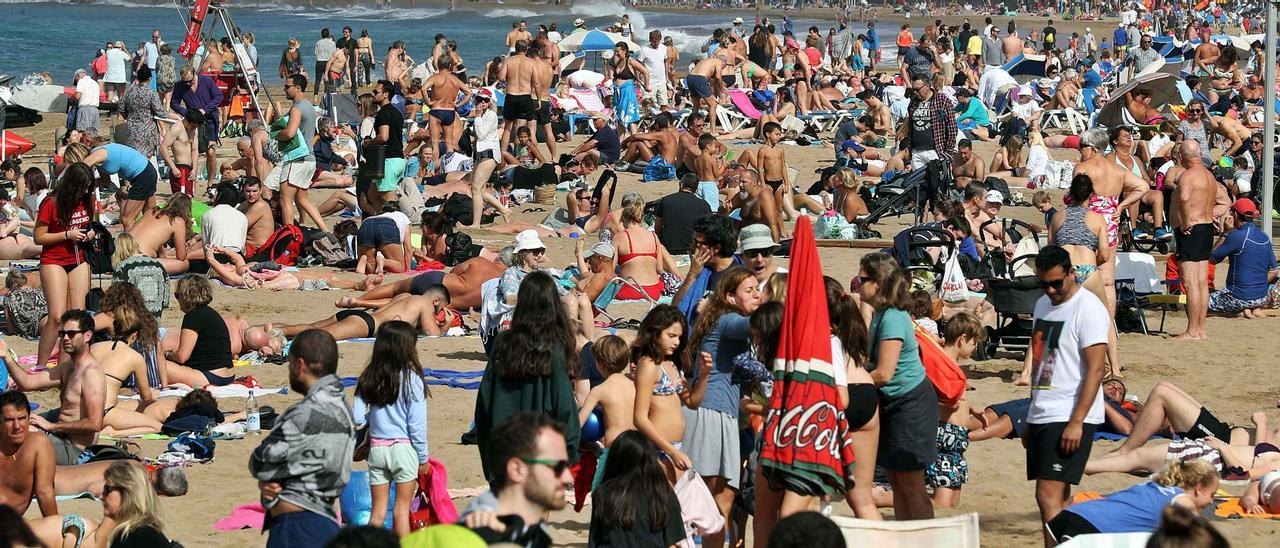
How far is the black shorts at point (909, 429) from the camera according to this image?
5.79 m

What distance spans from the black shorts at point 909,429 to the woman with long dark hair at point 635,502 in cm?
98

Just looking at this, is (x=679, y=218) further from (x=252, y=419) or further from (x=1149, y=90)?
(x=1149, y=90)

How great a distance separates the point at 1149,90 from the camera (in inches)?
762

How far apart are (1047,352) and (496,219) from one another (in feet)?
34.7

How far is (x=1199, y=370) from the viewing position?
9.87 meters

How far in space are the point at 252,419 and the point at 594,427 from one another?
99.0 inches

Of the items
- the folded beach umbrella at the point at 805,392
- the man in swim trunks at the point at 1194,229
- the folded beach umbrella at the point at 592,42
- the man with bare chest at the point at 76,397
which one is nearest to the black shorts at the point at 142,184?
the man with bare chest at the point at 76,397

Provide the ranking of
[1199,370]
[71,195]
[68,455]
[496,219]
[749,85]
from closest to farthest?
[68,455]
[71,195]
[1199,370]
[496,219]
[749,85]

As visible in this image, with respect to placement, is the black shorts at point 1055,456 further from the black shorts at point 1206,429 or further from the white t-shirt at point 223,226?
the white t-shirt at point 223,226

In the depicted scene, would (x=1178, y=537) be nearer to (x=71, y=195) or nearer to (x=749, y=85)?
(x=71, y=195)

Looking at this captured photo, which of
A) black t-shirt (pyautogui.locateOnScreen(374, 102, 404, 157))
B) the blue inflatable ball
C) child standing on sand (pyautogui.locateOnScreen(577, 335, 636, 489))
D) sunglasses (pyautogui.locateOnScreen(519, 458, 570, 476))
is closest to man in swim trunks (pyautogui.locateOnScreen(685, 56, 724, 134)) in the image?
black t-shirt (pyautogui.locateOnScreen(374, 102, 404, 157))

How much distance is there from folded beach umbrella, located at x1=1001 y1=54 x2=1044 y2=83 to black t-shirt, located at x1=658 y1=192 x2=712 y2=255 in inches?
626

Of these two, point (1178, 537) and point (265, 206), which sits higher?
point (1178, 537)

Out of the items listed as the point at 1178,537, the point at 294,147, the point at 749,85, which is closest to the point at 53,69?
the point at 749,85
